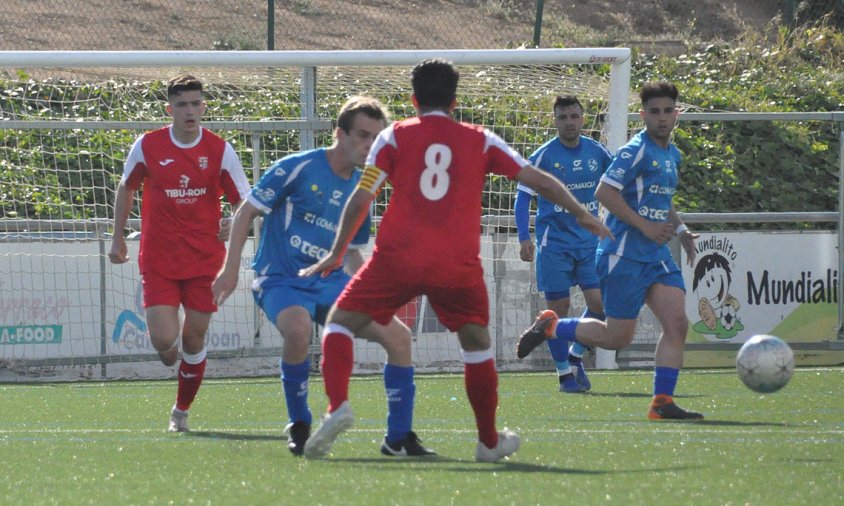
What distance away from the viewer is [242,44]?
66.0 ft

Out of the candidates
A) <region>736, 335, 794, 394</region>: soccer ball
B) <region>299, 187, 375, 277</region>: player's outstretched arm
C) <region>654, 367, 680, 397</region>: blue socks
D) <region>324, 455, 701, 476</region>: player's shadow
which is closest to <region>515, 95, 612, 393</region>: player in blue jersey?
<region>654, 367, 680, 397</region>: blue socks

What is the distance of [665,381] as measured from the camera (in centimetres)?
757

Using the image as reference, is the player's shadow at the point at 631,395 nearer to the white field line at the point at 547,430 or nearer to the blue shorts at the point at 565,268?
the blue shorts at the point at 565,268

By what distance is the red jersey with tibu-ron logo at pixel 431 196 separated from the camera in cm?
521

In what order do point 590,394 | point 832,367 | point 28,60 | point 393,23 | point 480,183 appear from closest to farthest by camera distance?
point 480,183, point 590,394, point 28,60, point 832,367, point 393,23

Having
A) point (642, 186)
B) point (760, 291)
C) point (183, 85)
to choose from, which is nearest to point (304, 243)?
point (183, 85)

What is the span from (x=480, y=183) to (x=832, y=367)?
7.88 metres

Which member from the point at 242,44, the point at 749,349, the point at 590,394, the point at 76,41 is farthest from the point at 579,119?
the point at 76,41

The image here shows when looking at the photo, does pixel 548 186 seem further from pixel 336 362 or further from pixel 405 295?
pixel 336 362

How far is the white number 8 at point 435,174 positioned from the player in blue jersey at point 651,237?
2613 millimetres

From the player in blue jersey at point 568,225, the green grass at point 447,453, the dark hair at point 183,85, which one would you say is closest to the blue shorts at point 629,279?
the green grass at point 447,453

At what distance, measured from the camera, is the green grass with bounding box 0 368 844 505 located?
15.3ft

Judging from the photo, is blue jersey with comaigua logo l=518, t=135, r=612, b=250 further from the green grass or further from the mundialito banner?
the mundialito banner

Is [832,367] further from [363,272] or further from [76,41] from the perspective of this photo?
[76,41]
